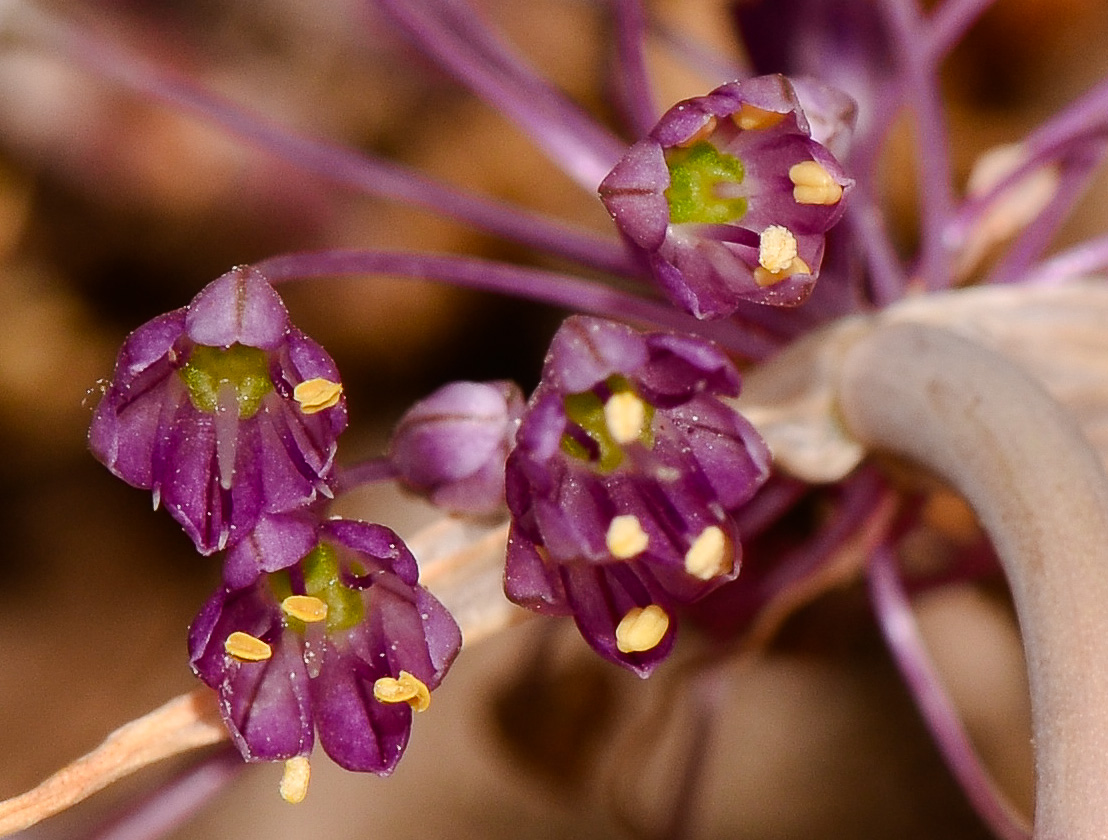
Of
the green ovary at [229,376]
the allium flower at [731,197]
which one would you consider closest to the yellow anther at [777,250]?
the allium flower at [731,197]

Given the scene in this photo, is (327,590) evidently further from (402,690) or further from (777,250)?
(777,250)

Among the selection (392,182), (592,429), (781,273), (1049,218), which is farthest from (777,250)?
(1049,218)

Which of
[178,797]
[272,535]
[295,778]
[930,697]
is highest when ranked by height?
[272,535]

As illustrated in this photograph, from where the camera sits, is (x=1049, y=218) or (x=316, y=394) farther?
(x=1049, y=218)

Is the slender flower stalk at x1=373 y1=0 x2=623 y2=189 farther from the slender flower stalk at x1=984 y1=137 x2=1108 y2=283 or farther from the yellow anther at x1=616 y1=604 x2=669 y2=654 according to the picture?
the yellow anther at x1=616 y1=604 x2=669 y2=654

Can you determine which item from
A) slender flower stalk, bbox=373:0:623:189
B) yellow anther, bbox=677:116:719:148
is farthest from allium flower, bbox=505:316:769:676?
slender flower stalk, bbox=373:0:623:189

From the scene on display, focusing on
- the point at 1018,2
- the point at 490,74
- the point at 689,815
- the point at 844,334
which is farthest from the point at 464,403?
the point at 1018,2

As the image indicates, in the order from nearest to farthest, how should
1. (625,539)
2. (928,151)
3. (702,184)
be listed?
(625,539)
(702,184)
(928,151)
